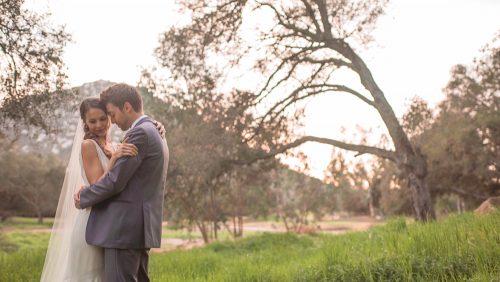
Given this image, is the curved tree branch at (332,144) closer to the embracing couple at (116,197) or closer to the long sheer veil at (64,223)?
the long sheer veil at (64,223)

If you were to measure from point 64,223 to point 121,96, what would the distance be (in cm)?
142

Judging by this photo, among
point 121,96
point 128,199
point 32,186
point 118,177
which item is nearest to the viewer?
point 118,177

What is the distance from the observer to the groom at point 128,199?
3.17m

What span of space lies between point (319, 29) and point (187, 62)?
4045 millimetres

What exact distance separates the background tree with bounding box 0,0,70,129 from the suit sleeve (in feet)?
20.0

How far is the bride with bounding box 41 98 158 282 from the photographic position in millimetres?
3584

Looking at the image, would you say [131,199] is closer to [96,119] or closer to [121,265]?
[121,265]

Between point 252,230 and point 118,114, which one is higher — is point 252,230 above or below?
below

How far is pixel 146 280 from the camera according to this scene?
3660 millimetres

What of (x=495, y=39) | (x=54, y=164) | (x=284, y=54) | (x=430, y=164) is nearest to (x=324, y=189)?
(x=430, y=164)

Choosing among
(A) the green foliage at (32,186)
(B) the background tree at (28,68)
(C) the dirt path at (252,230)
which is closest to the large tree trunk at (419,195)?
(C) the dirt path at (252,230)

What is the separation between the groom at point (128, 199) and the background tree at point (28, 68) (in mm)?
5813

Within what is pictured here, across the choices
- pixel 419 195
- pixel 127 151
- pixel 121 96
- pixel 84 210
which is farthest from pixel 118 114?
pixel 419 195

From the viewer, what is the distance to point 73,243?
365 centimetres
